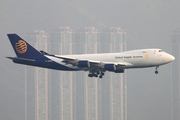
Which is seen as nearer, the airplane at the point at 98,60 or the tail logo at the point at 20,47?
the airplane at the point at 98,60

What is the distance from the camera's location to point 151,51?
3634 inches

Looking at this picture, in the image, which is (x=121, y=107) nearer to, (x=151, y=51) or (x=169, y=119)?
(x=169, y=119)

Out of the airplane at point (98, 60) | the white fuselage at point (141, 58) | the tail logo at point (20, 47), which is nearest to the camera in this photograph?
the white fuselage at point (141, 58)

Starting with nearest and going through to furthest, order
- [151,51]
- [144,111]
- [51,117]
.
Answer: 1. [151,51]
2. [144,111]
3. [51,117]

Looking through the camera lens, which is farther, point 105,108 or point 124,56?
point 105,108

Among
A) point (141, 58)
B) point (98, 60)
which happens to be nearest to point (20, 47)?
point (98, 60)

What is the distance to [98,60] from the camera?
309ft

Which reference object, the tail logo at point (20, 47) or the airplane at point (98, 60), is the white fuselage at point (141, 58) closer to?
the airplane at point (98, 60)

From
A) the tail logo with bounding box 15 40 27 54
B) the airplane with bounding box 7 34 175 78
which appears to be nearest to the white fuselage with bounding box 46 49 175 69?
the airplane with bounding box 7 34 175 78

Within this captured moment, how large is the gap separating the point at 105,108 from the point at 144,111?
20.9 metres

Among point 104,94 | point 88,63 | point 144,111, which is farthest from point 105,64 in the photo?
point 104,94

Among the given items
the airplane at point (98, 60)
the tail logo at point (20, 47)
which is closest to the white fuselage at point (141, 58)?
the airplane at point (98, 60)

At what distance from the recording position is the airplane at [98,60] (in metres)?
91.8

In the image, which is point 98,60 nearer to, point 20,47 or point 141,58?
point 141,58
